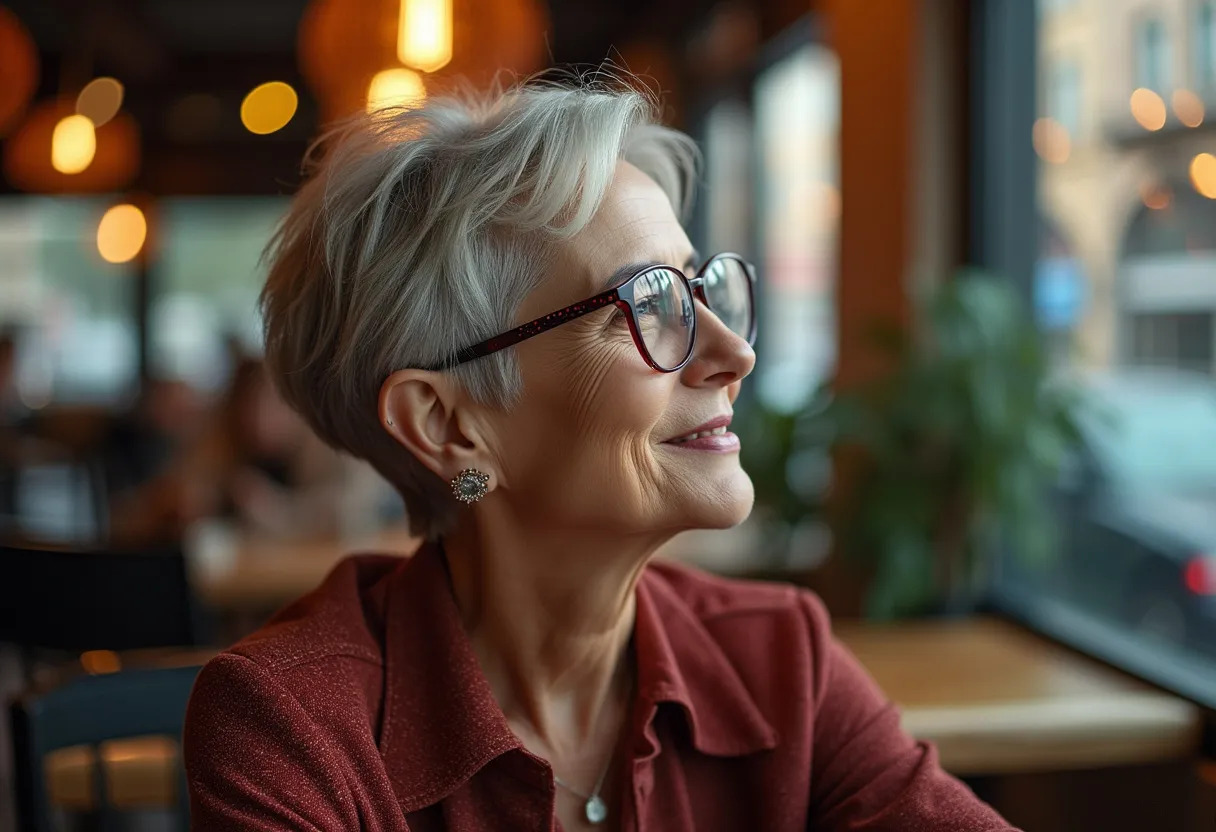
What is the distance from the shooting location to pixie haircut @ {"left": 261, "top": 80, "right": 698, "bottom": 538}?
1307mm

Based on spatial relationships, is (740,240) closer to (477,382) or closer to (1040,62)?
(1040,62)

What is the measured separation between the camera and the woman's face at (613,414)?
Answer: 131 cm

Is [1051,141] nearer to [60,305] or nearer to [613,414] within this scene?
[613,414]

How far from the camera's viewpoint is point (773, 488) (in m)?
3.49

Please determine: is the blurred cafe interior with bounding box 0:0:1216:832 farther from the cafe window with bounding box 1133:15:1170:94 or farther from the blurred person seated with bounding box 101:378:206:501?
the blurred person seated with bounding box 101:378:206:501

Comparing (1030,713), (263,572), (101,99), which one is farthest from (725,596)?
(101,99)

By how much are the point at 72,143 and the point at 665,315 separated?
5196 mm

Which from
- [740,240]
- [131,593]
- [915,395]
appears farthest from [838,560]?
[740,240]

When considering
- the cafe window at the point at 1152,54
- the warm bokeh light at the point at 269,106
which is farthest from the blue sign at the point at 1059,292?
the warm bokeh light at the point at 269,106

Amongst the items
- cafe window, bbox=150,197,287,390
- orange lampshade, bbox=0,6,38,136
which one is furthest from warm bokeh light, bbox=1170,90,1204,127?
cafe window, bbox=150,197,287,390

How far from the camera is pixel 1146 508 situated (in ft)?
9.20

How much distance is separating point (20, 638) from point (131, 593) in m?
0.21

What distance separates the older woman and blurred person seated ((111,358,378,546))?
2580 mm

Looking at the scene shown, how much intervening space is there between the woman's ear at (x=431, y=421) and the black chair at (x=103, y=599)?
0.85 m
